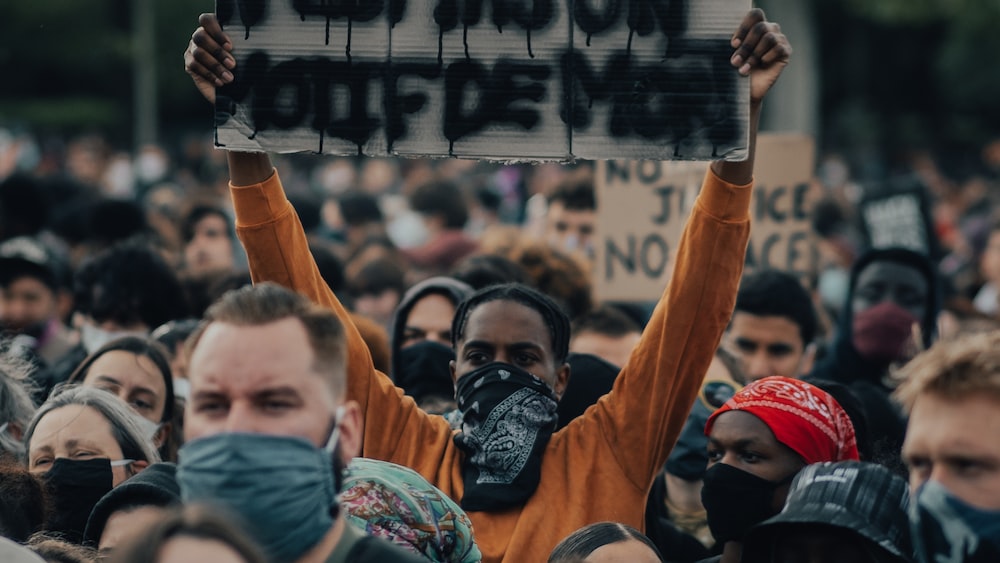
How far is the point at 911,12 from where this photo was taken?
98.5 feet

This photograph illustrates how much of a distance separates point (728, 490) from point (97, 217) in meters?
6.62

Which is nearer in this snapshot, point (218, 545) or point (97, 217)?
point (218, 545)

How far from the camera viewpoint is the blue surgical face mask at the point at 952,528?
304cm

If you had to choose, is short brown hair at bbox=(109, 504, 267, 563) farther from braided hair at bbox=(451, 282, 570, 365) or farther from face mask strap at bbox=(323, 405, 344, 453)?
braided hair at bbox=(451, 282, 570, 365)

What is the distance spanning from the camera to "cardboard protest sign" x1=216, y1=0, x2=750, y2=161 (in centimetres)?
394

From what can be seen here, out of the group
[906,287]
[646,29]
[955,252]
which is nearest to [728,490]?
[646,29]

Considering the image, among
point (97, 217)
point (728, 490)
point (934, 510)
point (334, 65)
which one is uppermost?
point (334, 65)

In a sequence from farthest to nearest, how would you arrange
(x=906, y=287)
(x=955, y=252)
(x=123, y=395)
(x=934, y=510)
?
(x=955, y=252) → (x=906, y=287) → (x=123, y=395) → (x=934, y=510)

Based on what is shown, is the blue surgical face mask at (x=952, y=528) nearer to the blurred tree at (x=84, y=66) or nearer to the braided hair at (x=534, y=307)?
the braided hair at (x=534, y=307)

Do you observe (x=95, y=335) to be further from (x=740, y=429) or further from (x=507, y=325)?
(x=740, y=429)

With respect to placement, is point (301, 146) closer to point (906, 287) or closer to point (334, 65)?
point (334, 65)

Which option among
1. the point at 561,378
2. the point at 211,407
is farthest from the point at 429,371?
the point at 211,407

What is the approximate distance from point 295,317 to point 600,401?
1.52 meters

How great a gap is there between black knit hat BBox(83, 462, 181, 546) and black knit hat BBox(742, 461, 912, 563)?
1.59m
